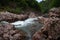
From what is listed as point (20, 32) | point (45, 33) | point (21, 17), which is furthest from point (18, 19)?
point (45, 33)

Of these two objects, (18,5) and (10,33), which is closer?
(10,33)

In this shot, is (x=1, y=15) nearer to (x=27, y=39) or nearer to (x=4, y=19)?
(x=4, y=19)

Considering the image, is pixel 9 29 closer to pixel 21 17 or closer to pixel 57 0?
pixel 21 17

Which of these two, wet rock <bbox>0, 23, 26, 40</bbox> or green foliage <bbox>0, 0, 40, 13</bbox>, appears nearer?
wet rock <bbox>0, 23, 26, 40</bbox>

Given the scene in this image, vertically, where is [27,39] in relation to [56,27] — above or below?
below

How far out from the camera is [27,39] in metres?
20.2

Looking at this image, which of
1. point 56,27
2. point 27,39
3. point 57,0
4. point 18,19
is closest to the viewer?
point 56,27

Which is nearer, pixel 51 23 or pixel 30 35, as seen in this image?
pixel 51 23

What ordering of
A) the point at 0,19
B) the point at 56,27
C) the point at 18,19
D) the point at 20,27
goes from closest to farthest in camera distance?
the point at 56,27, the point at 20,27, the point at 0,19, the point at 18,19

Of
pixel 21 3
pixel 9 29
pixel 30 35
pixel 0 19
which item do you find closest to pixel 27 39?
pixel 30 35

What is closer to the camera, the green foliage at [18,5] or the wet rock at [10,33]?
the wet rock at [10,33]

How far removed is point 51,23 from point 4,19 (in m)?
8.48

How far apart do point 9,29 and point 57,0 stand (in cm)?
1267

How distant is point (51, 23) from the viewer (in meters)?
18.5
